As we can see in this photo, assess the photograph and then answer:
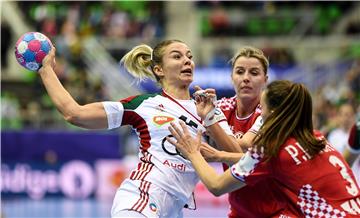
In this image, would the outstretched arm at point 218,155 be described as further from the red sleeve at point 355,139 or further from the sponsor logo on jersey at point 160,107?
the red sleeve at point 355,139

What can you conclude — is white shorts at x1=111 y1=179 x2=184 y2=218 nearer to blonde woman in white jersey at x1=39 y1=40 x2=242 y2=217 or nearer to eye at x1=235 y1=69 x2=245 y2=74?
blonde woman in white jersey at x1=39 y1=40 x2=242 y2=217

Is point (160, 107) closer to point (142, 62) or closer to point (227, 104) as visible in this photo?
point (142, 62)

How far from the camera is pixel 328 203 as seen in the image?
5012 millimetres

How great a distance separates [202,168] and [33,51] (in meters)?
1.47

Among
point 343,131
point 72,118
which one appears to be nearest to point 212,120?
point 72,118

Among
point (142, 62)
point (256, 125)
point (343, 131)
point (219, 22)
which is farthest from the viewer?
point (219, 22)

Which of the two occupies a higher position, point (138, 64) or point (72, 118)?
point (138, 64)

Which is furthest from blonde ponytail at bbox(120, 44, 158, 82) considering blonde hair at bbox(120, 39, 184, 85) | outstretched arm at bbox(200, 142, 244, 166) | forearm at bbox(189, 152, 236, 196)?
forearm at bbox(189, 152, 236, 196)

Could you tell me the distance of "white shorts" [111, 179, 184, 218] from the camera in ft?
19.3

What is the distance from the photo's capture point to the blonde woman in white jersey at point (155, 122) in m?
A: 5.80

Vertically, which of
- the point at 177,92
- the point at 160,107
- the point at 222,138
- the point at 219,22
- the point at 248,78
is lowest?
the point at 222,138

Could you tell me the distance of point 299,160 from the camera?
4.98 m

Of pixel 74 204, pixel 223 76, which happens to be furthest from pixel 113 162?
pixel 223 76

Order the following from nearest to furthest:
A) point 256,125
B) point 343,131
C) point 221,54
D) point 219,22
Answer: point 256,125 < point 343,131 < point 221,54 < point 219,22
